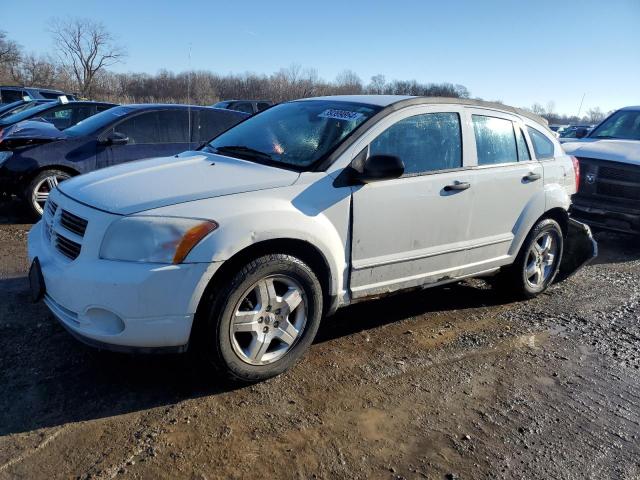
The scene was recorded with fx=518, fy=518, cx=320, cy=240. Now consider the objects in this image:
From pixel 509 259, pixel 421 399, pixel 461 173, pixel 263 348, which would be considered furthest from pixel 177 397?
pixel 509 259

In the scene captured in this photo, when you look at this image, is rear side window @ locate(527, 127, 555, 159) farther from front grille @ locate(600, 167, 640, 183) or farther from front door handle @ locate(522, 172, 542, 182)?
front grille @ locate(600, 167, 640, 183)

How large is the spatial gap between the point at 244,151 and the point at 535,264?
2930 mm

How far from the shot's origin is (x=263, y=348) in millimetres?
3092

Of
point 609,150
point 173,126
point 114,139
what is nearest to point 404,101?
point 114,139

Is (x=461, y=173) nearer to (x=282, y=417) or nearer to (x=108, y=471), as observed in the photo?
(x=282, y=417)

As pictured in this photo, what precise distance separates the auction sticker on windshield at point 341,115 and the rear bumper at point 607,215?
4.81 m

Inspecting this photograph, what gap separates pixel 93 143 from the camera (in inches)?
270

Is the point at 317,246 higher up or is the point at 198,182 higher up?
the point at 198,182

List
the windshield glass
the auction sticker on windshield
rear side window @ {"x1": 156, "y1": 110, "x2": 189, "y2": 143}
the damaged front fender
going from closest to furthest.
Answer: the auction sticker on windshield
the damaged front fender
the windshield glass
rear side window @ {"x1": 156, "y1": 110, "x2": 189, "y2": 143}

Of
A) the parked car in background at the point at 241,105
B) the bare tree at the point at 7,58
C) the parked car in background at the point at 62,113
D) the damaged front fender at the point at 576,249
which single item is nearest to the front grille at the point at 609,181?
the damaged front fender at the point at 576,249

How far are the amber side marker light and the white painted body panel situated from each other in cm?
3

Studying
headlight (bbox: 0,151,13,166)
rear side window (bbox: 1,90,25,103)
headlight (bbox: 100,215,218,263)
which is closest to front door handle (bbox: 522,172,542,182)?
headlight (bbox: 100,215,218,263)

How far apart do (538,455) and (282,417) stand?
1.36 m

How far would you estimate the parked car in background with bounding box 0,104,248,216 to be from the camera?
654 cm
